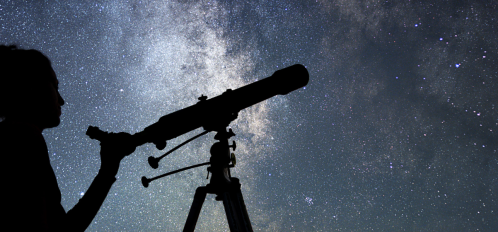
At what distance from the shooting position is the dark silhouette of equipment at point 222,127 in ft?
6.92

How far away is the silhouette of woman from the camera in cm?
83

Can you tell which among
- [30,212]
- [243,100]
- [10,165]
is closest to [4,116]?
[10,165]

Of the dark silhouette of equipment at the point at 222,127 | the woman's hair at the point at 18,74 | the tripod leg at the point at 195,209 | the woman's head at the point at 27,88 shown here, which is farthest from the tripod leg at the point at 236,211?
the woman's hair at the point at 18,74

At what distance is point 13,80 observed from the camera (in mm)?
1160

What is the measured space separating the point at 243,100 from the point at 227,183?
655mm

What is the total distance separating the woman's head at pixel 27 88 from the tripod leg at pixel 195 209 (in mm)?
1193

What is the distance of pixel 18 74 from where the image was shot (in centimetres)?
118

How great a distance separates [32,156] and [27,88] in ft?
1.40

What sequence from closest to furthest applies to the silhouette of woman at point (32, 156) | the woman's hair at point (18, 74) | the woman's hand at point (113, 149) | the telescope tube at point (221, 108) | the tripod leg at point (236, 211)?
the silhouette of woman at point (32, 156), the woman's hair at point (18, 74), the woman's hand at point (113, 149), the tripod leg at point (236, 211), the telescope tube at point (221, 108)

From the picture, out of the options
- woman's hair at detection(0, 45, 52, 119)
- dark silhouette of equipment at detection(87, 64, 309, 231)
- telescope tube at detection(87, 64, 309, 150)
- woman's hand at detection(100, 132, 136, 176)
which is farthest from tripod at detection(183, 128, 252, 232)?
woman's hair at detection(0, 45, 52, 119)

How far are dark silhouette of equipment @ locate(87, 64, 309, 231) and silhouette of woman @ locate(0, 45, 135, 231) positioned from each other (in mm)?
622

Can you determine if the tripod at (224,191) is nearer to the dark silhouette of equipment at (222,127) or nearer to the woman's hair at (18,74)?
the dark silhouette of equipment at (222,127)

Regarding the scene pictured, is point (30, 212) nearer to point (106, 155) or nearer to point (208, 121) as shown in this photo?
point (106, 155)

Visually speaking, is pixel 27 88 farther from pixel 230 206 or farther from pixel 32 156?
pixel 230 206
